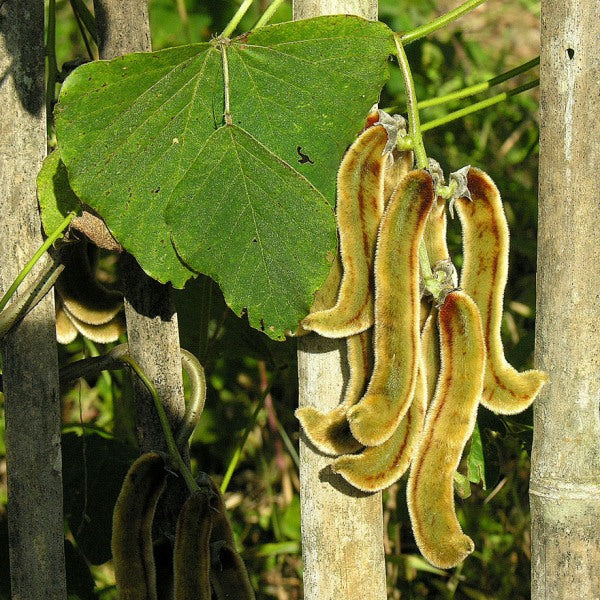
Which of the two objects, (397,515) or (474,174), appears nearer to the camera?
(474,174)

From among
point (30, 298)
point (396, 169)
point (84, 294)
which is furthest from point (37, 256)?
point (396, 169)

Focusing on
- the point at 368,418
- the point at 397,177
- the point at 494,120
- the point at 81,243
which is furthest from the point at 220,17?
the point at 368,418

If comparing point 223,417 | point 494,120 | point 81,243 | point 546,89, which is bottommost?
point 223,417

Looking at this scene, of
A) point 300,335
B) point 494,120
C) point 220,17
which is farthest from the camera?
point 494,120

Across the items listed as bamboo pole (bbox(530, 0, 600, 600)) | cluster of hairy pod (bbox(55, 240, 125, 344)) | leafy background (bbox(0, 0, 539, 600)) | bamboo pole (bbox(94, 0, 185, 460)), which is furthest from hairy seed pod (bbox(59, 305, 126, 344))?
bamboo pole (bbox(530, 0, 600, 600))

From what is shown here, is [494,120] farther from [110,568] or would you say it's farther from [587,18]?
[587,18]

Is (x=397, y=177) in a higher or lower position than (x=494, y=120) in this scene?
lower
